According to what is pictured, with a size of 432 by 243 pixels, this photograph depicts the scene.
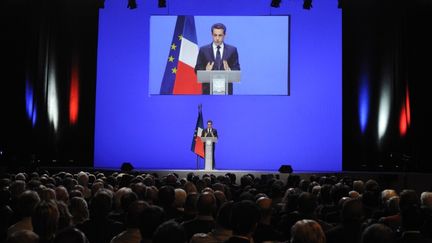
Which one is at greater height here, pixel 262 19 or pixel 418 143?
pixel 262 19

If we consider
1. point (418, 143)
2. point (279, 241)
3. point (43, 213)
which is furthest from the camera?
point (418, 143)

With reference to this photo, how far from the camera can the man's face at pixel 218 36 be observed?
14.7m

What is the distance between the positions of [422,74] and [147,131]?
23.0ft

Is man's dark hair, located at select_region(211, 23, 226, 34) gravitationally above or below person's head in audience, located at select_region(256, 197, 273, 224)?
above

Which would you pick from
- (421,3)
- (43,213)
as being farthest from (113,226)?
(421,3)

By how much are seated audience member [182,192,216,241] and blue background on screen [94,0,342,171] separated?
414 inches

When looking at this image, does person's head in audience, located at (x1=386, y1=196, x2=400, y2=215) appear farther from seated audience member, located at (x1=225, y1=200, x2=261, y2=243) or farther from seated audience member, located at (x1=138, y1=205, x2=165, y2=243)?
seated audience member, located at (x1=138, y1=205, x2=165, y2=243)

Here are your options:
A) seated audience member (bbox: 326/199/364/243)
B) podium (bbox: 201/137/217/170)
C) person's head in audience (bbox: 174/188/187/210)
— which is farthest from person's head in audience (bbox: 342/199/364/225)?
podium (bbox: 201/137/217/170)

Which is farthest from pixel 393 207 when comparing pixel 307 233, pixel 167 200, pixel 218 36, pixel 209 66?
pixel 218 36

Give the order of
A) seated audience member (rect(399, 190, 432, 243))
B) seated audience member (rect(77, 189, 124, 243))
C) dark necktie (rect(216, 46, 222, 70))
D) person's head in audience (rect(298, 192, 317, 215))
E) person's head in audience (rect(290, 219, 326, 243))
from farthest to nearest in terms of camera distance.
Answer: dark necktie (rect(216, 46, 222, 70))
person's head in audience (rect(298, 192, 317, 215))
seated audience member (rect(77, 189, 124, 243))
seated audience member (rect(399, 190, 432, 243))
person's head in audience (rect(290, 219, 326, 243))

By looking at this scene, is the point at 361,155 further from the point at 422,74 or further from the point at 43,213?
the point at 43,213

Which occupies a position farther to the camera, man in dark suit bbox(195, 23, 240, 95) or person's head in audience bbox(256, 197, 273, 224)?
man in dark suit bbox(195, 23, 240, 95)

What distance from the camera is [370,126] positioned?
1446 cm

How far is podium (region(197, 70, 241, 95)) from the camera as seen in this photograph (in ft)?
44.4
